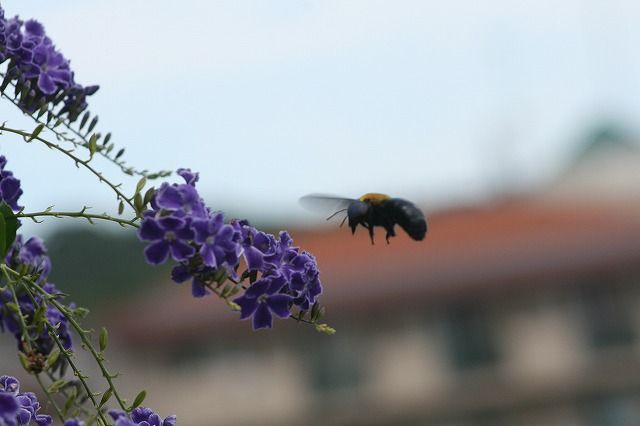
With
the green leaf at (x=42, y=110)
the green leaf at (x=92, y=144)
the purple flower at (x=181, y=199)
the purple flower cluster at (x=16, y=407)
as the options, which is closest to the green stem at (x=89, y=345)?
the purple flower cluster at (x=16, y=407)

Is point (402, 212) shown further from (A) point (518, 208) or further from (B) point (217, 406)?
(A) point (518, 208)

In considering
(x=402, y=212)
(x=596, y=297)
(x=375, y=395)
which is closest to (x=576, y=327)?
(x=596, y=297)

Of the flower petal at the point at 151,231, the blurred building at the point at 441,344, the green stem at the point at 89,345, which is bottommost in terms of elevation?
the green stem at the point at 89,345

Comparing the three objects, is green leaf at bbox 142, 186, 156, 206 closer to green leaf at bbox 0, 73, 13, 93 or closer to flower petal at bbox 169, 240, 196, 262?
flower petal at bbox 169, 240, 196, 262

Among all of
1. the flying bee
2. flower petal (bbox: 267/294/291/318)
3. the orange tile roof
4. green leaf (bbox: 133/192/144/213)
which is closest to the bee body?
the flying bee

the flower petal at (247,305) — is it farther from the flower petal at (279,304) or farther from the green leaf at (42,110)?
the green leaf at (42,110)

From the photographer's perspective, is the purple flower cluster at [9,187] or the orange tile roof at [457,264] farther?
the orange tile roof at [457,264]

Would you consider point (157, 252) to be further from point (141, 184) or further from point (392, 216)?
point (392, 216)
